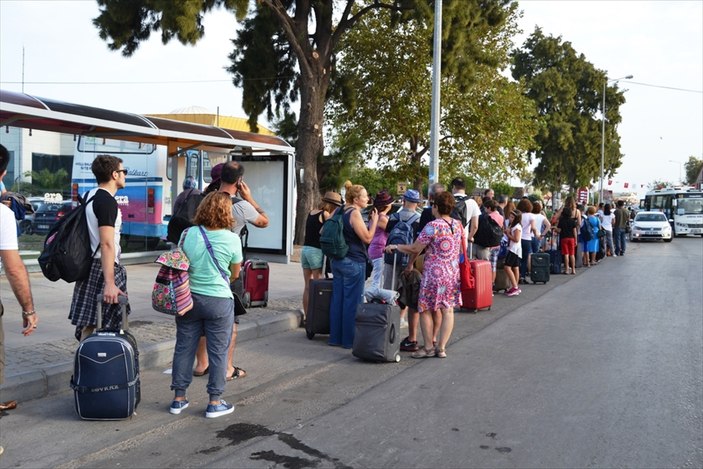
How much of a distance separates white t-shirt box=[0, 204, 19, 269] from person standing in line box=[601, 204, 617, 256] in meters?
19.4

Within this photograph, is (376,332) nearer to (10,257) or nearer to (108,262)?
(108,262)

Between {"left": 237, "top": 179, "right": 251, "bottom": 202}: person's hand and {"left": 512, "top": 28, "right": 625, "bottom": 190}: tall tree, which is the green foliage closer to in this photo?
{"left": 512, "top": 28, "right": 625, "bottom": 190}: tall tree

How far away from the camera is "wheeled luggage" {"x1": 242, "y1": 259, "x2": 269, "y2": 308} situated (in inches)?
379

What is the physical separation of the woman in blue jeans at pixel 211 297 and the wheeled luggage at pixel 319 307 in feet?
9.15

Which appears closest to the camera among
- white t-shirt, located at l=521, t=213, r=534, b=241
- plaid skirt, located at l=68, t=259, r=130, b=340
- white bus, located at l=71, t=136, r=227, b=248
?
plaid skirt, located at l=68, t=259, r=130, b=340

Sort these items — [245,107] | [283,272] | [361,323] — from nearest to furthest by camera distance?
[361,323], [283,272], [245,107]

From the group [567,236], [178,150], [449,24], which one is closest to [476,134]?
[449,24]

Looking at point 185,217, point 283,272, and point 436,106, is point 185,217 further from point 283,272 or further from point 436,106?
point 436,106

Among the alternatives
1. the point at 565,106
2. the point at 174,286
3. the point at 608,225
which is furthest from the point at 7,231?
the point at 565,106

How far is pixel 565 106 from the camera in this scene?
54.0 metres

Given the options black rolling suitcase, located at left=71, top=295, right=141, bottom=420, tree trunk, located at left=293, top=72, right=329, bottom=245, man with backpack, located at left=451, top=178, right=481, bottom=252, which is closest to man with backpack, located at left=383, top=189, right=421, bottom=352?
man with backpack, located at left=451, top=178, right=481, bottom=252

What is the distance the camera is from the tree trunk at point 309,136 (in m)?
19.2

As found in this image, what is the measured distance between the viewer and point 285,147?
15609 mm

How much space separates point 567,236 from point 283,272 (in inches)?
268
